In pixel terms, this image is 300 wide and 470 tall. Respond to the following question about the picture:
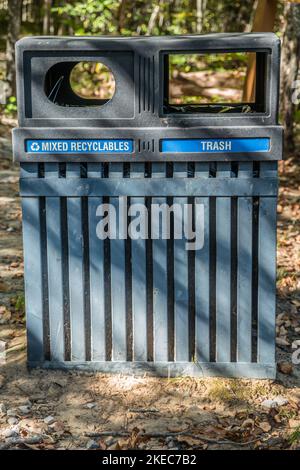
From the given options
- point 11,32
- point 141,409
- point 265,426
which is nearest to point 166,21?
point 11,32

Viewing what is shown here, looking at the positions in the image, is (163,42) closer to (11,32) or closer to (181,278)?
(181,278)

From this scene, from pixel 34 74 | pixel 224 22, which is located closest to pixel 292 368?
pixel 34 74

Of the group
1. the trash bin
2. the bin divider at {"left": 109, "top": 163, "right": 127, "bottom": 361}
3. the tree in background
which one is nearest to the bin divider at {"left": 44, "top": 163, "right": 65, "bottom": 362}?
the trash bin

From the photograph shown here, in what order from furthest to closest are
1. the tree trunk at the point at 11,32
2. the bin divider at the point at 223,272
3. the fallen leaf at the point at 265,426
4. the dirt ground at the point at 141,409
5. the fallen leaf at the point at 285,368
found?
the tree trunk at the point at 11,32 → the fallen leaf at the point at 285,368 → the bin divider at the point at 223,272 → the fallen leaf at the point at 265,426 → the dirt ground at the point at 141,409

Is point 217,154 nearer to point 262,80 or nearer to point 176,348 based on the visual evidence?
point 262,80

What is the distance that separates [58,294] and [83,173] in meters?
0.69

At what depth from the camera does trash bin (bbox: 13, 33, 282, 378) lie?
3730 millimetres

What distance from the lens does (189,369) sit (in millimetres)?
4020

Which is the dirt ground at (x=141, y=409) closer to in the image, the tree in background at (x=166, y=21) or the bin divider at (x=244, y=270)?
the bin divider at (x=244, y=270)

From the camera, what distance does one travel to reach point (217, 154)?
3.76 meters

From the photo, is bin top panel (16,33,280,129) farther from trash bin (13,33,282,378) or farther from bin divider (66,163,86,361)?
bin divider (66,163,86,361)

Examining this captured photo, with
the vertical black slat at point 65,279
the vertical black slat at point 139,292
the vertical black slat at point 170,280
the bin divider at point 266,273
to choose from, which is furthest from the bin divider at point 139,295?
the bin divider at point 266,273

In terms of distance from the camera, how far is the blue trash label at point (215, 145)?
3.74 m
